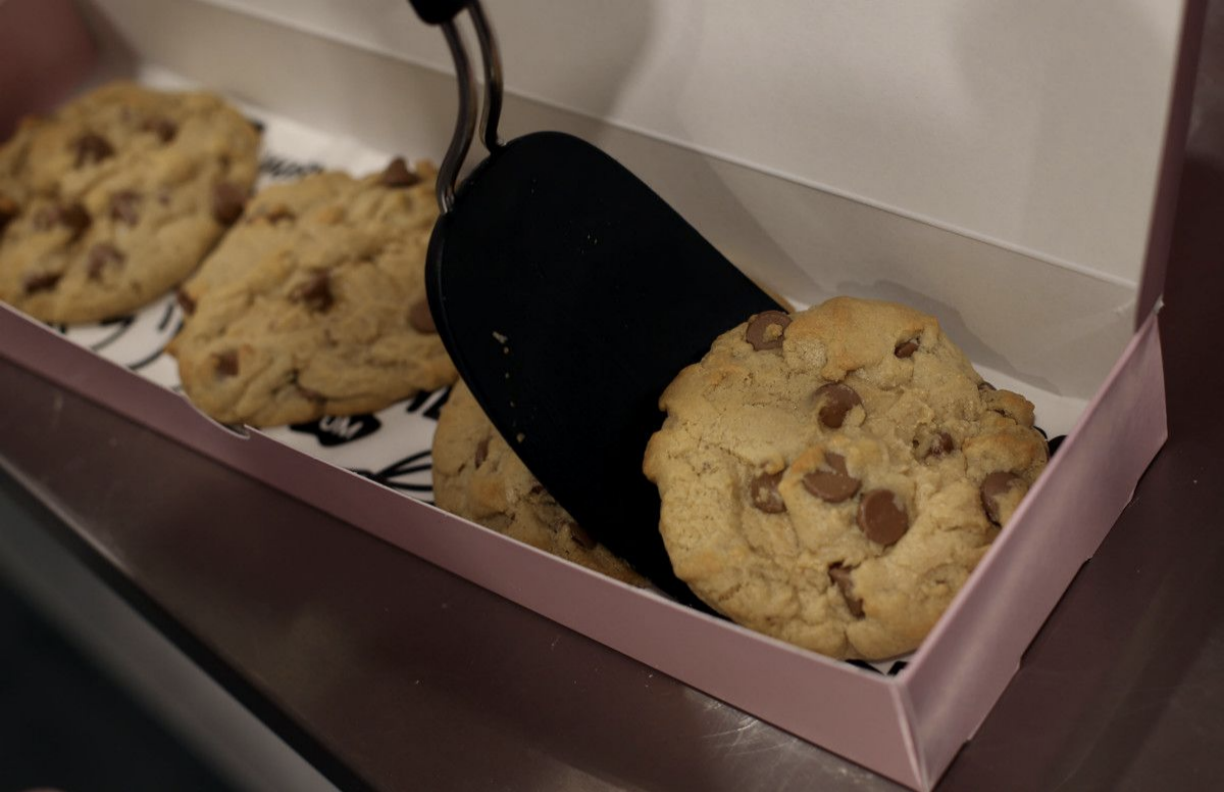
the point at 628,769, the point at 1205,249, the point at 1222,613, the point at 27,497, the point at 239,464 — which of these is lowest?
the point at 27,497

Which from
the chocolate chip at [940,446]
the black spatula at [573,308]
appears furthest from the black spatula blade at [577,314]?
the chocolate chip at [940,446]

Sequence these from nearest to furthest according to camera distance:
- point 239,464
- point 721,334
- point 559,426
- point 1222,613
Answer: point 1222,613 → point 559,426 → point 721,334 → point 239,464

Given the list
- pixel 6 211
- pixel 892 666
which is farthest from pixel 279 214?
pixel 892 666

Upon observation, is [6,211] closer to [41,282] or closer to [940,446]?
[41,282]

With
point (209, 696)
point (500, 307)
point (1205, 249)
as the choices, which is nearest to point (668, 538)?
point (500, 307)

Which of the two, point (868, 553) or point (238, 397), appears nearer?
point (868, 553)

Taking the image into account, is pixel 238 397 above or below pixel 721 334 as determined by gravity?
below

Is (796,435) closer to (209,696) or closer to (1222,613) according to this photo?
(1222,613)

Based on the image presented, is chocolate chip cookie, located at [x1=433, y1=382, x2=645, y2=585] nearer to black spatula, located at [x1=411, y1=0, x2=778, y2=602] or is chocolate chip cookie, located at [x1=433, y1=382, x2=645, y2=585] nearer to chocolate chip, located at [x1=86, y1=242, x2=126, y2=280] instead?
black spatula, located at [x1=411, y1=0, x2=778, y2=602]

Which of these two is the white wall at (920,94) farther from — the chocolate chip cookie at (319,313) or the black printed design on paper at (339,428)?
the black printed design on paper at (339,428)
